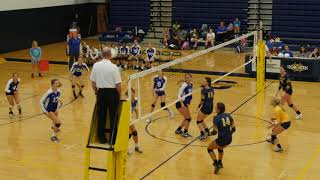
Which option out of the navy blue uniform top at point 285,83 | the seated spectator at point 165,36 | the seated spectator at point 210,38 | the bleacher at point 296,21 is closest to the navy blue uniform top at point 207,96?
the navy blue uniform top at point 285,83

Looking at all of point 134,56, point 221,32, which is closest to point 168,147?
point 134,56

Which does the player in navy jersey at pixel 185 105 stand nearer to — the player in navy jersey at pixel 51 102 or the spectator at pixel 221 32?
the player in navy jersey at pixel 51 102

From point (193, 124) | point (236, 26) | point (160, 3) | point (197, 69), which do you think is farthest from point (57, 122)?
point (160, 3)

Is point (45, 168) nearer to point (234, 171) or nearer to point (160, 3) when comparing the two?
point (234, 171)

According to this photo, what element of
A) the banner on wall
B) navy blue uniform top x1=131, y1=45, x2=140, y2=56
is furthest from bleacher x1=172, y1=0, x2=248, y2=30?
the banner on wall

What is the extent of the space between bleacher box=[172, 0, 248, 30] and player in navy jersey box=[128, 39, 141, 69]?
860cm

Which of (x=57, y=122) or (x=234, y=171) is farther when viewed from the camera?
(x=57, y=122)

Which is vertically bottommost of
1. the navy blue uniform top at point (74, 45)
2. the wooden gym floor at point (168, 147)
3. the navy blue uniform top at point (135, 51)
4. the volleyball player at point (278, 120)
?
the wooden gym floor at point (168, 147)

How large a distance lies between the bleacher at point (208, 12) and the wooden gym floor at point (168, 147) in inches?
567

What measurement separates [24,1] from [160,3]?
946 cm

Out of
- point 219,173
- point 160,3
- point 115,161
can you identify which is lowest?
point 219,173

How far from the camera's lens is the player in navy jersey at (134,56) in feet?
85.2

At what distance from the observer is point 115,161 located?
9.91m

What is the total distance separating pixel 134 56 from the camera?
86.3 feet
